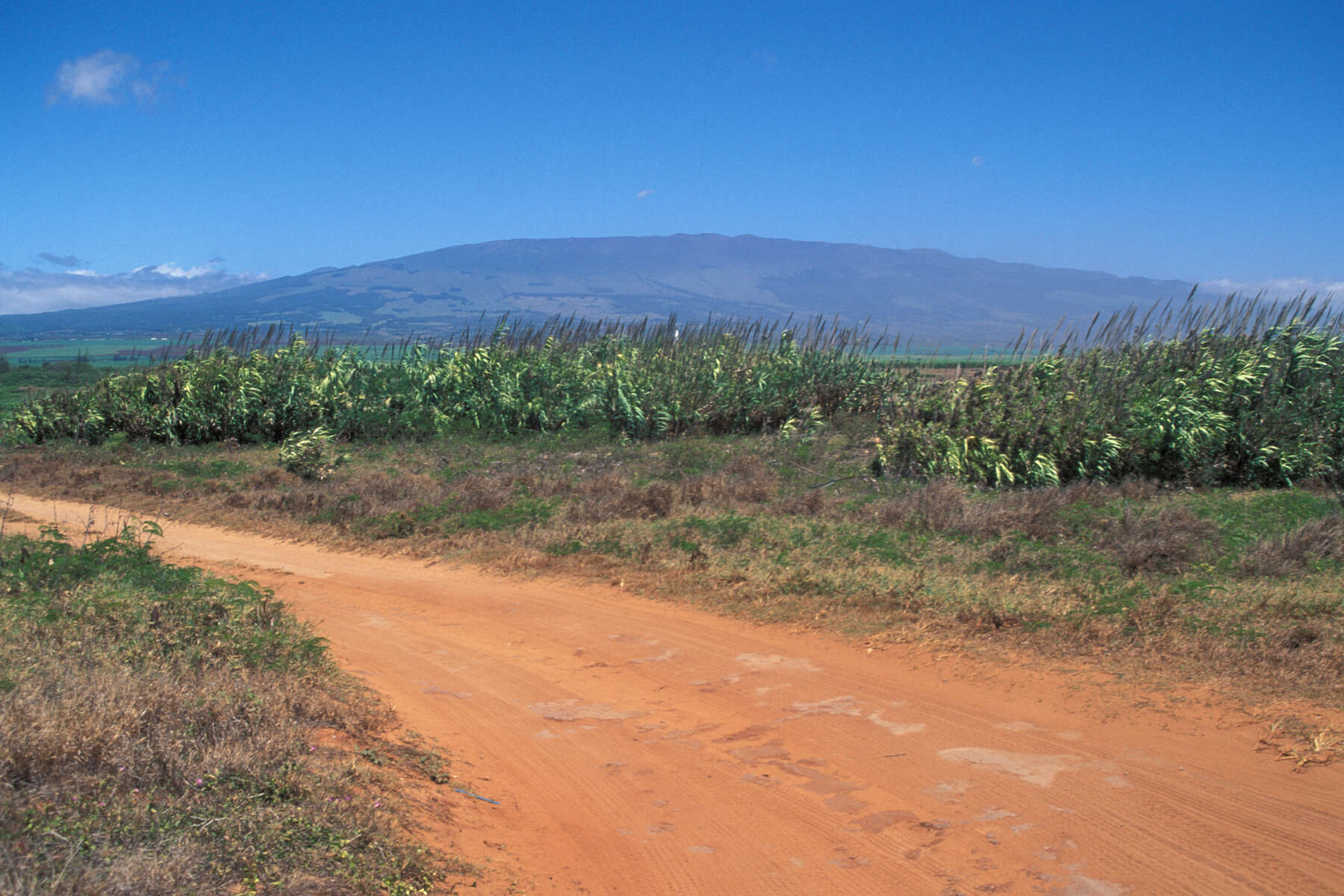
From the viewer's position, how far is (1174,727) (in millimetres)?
5562

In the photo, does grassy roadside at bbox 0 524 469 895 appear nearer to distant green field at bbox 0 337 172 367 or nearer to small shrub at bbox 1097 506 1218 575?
small shrub at bbox 1097 506 1218 575

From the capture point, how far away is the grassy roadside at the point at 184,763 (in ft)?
10.2

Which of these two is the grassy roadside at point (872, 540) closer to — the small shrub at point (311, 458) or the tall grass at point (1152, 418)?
the small shrub at point (311, 458)

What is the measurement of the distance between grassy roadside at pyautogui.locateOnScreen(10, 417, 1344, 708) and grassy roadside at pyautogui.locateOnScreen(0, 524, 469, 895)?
418 centimetres

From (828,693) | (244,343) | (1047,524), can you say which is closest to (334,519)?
(828,693)

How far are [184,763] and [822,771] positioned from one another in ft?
10.6

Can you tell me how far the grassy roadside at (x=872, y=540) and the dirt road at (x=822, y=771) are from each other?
0.68m

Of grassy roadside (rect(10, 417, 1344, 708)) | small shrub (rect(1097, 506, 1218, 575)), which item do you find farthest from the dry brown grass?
small shrub (rect(1097, 506, 1218, 575))

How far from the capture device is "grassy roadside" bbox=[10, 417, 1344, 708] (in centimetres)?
688

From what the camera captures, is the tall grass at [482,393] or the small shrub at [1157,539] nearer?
the small shrub at [1157,539]

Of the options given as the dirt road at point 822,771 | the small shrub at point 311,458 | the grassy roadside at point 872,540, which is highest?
the small shrub at point 311,458

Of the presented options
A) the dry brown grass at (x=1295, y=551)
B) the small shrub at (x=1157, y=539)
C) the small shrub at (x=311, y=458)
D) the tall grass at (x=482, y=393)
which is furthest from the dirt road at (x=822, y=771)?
the tall grass at (x=482, y=393)

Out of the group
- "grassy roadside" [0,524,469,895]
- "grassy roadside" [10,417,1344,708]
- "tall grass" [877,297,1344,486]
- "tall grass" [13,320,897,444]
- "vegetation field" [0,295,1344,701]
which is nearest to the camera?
"grassy roadside" [0,524,469,895]

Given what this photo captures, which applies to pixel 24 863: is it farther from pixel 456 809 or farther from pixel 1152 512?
pixel 1152 512
